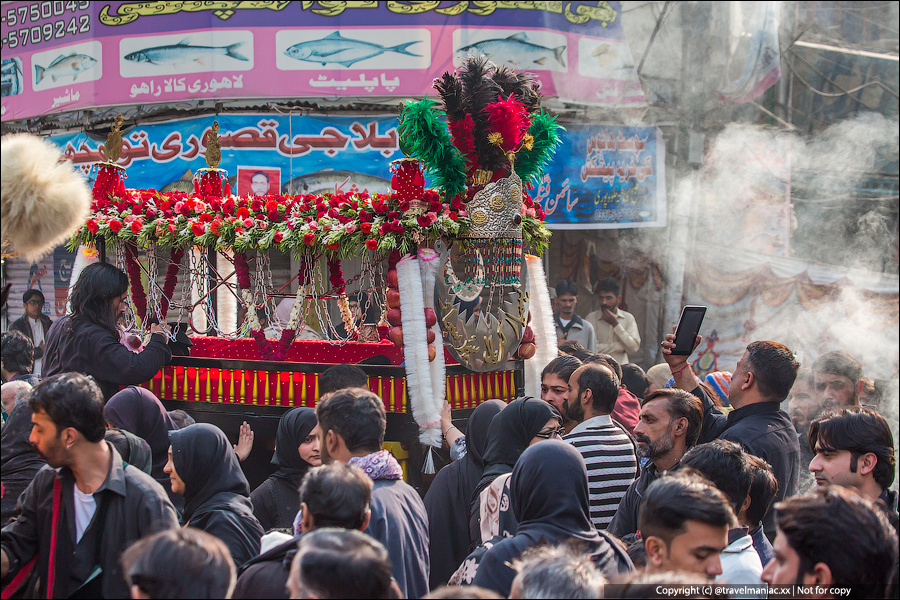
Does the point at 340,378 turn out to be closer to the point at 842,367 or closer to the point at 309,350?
the point at 309,350

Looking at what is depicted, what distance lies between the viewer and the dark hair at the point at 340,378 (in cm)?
479

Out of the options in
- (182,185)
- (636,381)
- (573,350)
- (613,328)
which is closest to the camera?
(573,350)

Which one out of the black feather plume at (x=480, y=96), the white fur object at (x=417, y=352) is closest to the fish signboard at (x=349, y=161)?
the black feather plume at (x=480, y=96)

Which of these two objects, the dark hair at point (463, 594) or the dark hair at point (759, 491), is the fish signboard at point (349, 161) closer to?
the dark hair at point (759, 491)

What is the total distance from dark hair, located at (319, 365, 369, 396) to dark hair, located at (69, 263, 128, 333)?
4.41 ft

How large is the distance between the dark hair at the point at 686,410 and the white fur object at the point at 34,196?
106 inches

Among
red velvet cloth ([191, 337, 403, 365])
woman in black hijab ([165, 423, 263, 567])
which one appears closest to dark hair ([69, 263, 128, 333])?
woman in black hijab ([165, 423, 263, 567])

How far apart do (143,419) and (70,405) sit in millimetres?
1298

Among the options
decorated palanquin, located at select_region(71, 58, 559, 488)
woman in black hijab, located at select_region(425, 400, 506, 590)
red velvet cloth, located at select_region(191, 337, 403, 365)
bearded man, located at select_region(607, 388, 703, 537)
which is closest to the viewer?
bearded man, located at select_region(607, 388, 703, 537)

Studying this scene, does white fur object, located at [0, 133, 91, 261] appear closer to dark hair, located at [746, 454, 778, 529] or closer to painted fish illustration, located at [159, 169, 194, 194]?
dark hair, located at [746, 454, 778, 529]

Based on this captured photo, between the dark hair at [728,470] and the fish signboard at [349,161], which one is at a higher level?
the fish signboard at [349,161]

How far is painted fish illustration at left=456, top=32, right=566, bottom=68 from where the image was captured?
9352 mm

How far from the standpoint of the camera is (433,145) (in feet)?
17.6

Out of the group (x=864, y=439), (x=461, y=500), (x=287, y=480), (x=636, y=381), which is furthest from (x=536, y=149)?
(x=864, y=439)
